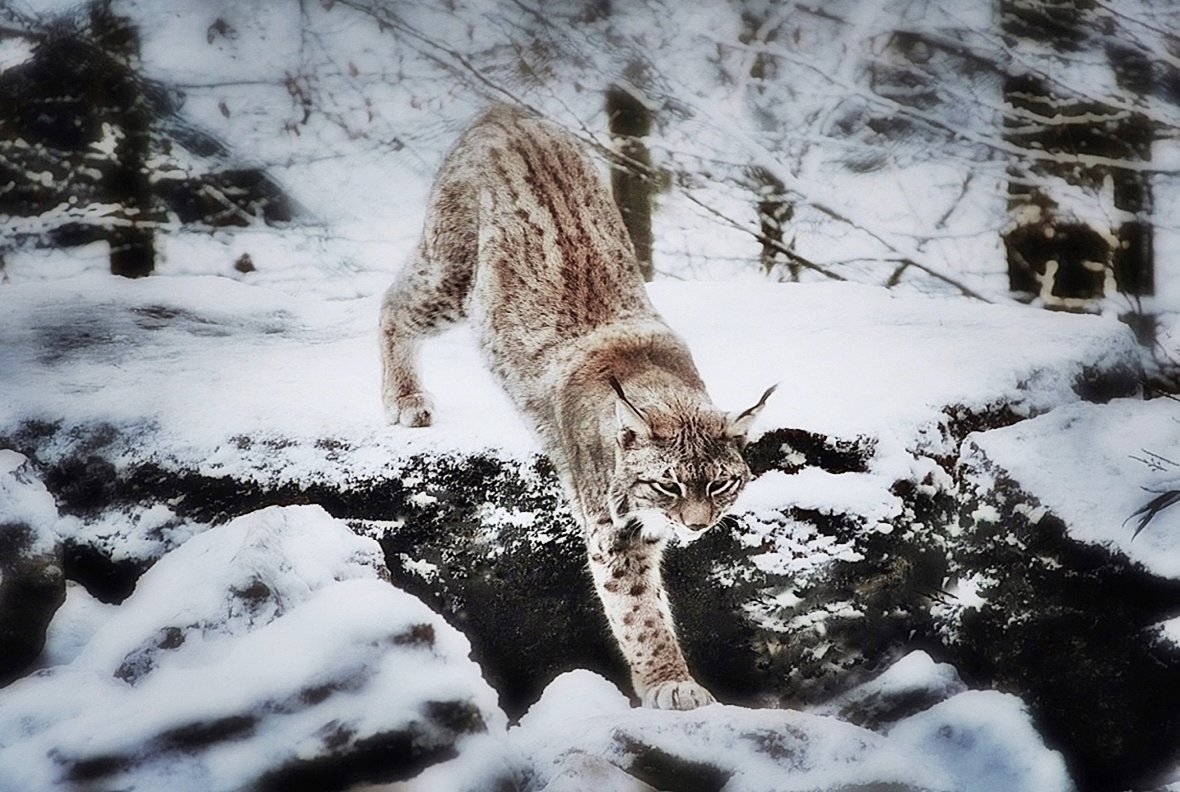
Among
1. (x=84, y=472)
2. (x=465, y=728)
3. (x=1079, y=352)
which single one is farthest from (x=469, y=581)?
(x=1079, y=352)

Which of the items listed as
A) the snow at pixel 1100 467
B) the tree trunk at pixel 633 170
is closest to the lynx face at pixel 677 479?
the tree trunk at pixel 633 170

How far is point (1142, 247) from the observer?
118 inches

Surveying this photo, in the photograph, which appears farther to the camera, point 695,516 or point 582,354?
point 582,354

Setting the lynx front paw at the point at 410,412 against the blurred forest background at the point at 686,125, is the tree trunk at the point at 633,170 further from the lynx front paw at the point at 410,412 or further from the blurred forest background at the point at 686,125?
the lynx front paw at the point at 410,412

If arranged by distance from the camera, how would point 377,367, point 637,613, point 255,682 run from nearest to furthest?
point 255,682 → point 637,613 → point 377,367

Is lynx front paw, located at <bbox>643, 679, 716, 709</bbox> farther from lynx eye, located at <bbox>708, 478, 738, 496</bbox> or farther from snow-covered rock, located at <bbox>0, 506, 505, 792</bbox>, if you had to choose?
lynx eye, located at <bbox>708, 478, 738, 496</bbox>

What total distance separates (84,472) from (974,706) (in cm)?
230

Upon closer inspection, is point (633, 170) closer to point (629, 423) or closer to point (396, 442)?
point (629, 423)

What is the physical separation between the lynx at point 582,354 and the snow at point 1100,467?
0.70 metres

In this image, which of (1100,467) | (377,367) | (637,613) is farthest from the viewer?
(1100,467)

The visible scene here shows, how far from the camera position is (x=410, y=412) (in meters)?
2.77

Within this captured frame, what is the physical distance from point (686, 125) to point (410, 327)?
2.98ft

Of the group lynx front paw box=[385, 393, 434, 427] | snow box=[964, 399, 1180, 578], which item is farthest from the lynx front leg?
snow box=[964, 399, 1180, 578]

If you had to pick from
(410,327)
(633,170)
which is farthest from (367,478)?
(633,170)
